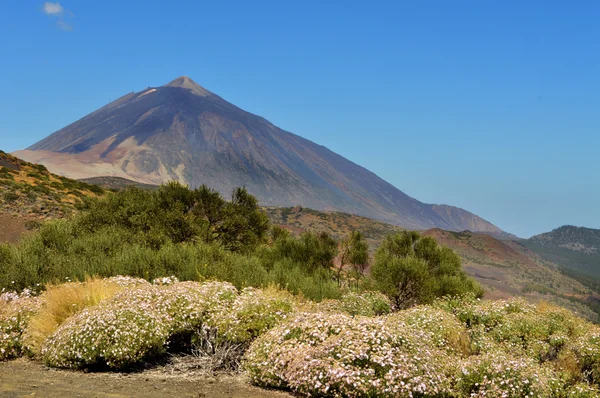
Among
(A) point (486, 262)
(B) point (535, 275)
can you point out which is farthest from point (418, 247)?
(B) point (535, 275)

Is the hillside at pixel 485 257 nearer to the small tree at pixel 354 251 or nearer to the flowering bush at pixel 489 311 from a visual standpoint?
the small tree at pixel 354 251

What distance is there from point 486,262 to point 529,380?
86.0 meters

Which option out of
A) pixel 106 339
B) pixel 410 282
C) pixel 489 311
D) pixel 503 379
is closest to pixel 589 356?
pixel 503 379

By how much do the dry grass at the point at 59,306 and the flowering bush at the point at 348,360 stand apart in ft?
12.8

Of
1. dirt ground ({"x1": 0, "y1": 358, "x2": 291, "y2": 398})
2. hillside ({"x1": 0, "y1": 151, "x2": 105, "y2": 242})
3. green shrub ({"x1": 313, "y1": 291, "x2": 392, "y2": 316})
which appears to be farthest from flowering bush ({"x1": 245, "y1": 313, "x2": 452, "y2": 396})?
hillside ({"x1": 0, "y1": 151, "x2": 105, "y2": 242})

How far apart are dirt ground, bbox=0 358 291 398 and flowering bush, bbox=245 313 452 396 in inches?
18.9

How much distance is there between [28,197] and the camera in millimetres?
39594

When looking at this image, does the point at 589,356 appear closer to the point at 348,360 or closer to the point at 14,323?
the point at 348,360

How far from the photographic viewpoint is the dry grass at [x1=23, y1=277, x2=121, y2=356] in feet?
29.1

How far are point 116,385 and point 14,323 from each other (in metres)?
3.47

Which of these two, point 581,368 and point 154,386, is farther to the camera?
point 581,368

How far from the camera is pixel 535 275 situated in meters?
88.1

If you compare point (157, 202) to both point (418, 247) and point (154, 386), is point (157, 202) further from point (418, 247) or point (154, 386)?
point (154, 386)

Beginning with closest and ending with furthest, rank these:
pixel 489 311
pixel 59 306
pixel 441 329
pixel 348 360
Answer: pixel 348 360
pixel 441 329
pixel 59 306
pixel 489 311
